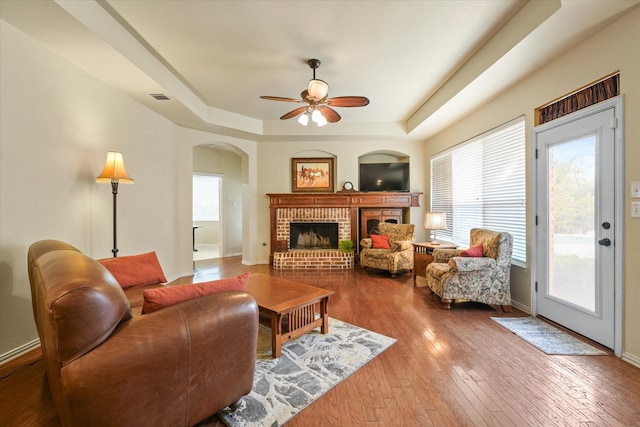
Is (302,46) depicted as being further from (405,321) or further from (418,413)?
(418,413)

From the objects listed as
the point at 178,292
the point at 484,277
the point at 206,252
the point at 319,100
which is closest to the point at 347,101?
the point at 319,100

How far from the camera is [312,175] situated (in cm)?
591

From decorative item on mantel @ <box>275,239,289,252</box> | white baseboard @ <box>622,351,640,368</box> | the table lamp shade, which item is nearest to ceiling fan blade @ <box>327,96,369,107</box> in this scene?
the table lamp shade

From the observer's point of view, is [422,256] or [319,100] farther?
[422,256]

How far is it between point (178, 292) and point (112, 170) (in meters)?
2.13

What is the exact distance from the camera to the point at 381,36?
2709mm

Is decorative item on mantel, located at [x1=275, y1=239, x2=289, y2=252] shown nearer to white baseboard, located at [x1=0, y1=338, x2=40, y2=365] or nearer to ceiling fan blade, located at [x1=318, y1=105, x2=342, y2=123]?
ceiling fan blade, located at [x1=318, y1=105, x2=342, y2=123]

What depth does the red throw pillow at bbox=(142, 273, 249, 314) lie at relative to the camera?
1.28 meters

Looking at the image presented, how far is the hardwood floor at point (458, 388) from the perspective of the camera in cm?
149

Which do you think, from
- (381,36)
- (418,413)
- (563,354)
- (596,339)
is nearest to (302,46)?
(381,36)

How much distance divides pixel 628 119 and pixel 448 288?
6.86 feet

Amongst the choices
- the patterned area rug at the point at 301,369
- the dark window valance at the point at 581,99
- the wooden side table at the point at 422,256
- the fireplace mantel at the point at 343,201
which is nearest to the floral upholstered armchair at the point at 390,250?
the wooden side table at the point at 422,256

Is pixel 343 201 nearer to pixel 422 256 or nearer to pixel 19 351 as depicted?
pixel 422 256

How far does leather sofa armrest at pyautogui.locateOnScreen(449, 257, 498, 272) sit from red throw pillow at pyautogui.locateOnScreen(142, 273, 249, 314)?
243 centimetres
